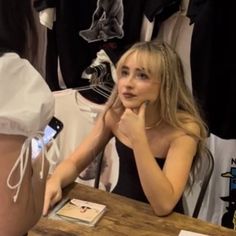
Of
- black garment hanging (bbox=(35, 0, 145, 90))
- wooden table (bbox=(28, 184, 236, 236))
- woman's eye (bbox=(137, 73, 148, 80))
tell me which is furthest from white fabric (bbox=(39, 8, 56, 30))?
wooden table (bbox=(28, 184, 236, 236))

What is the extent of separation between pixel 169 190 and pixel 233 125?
653 millimetres

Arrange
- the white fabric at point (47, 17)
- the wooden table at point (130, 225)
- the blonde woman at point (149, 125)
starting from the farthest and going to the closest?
the white fabric at point (47, 17) < the blonde woman at point (149, 125) < the wooden table at point (130, 225)

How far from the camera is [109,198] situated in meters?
1.56

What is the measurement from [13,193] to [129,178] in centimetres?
105

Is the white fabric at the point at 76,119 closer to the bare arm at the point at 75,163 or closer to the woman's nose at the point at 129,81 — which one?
the bare arm at the point at 75,163

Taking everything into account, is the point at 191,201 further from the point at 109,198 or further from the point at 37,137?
the point at 37,137

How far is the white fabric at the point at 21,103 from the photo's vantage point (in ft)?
2.64

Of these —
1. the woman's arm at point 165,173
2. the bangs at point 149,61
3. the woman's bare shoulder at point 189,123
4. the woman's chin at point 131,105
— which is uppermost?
the bangs at point 149,61

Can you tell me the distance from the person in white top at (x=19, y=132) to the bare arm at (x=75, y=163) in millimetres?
581

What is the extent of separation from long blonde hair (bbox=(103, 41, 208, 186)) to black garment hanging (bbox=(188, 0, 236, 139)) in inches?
8.4

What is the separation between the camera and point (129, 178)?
6.16ft

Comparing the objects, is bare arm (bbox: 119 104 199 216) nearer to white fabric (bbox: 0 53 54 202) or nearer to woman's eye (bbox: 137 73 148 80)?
woman's eye (bbox: 137 73 148 80)

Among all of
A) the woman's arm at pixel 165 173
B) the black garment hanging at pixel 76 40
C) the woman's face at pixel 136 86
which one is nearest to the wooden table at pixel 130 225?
the woman's arm at pixel 165 173

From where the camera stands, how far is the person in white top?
81 cm
